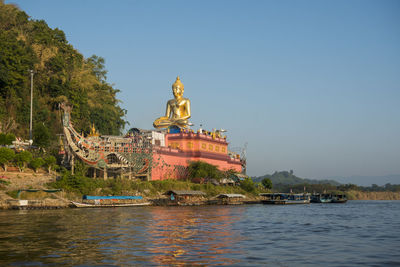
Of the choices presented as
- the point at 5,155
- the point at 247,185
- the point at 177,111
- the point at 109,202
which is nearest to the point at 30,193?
the point at 5,155

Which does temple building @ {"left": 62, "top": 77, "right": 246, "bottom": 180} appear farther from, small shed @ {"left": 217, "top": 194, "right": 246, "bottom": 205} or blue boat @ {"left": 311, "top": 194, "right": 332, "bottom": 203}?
blue boat @ {"left": 311, "top": 194, "right": 332, "bottom": 203}

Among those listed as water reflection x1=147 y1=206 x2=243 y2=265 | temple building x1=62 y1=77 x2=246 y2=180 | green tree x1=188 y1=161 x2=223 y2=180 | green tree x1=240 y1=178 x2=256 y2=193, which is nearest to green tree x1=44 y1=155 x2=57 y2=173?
temple building x1=62 y1=77 x2=246 y2=180

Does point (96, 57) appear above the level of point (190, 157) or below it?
above

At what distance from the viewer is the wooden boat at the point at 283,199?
61.8m

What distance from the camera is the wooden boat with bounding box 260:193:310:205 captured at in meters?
61.8

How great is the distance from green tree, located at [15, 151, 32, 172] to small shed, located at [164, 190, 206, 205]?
13826mm

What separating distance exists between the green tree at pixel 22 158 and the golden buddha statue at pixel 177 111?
22.4m

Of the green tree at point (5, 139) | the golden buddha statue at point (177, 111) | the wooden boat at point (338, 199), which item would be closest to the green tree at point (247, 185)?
the golden buddha statue at point (177, 111)

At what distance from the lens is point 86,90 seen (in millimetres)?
59219

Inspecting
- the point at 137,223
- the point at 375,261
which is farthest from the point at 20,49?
the point at 375,261

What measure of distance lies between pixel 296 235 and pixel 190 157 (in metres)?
36.6

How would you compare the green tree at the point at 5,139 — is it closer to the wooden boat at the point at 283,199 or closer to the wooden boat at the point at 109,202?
the wooden boat at the point at 109,202

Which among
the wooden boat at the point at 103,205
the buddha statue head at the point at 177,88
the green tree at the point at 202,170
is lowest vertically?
the wooden boat at the point at 103,205

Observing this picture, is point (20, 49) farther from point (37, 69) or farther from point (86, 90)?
point (86, 90)
